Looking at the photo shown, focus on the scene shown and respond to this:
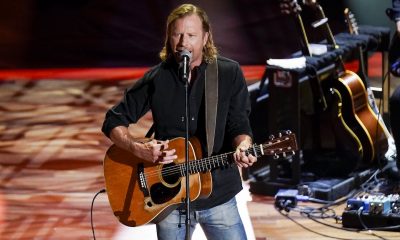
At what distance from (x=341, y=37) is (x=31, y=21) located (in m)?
5.96

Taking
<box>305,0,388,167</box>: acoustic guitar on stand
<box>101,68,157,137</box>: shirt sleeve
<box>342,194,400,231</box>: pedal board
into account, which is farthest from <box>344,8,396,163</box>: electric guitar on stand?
<box>101,68,157,137</box>: shirt sleeve

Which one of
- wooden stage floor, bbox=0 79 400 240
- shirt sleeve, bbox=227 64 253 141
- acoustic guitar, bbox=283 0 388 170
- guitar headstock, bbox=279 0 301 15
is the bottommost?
wooden stage floor, bbox=0 79 400 240

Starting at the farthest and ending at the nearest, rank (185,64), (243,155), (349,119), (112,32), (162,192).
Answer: (112,32), (349,119), (162,192), (243,155), (185,64)

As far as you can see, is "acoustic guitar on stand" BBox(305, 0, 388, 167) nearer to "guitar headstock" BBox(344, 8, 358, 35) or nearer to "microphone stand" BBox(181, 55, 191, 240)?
"guitar headstock" BBox(344, 8, 358, 35)

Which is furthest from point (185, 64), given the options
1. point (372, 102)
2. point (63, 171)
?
point (63, 171)

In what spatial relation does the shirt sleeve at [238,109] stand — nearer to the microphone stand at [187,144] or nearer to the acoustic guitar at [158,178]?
the acoustic guitar at [158,178]

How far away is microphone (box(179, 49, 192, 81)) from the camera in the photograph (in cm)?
438

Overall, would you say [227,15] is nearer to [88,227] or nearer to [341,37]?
[341,37]

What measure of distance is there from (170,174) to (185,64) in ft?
2.66

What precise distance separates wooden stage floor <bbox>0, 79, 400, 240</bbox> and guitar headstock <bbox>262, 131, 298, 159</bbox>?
2358 mm

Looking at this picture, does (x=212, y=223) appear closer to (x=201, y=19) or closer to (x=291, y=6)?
(x=201, y=19)

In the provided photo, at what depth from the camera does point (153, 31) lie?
43.0 ft

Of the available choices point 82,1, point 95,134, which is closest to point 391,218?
point 95,134

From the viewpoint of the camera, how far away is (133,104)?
16.1 ft
